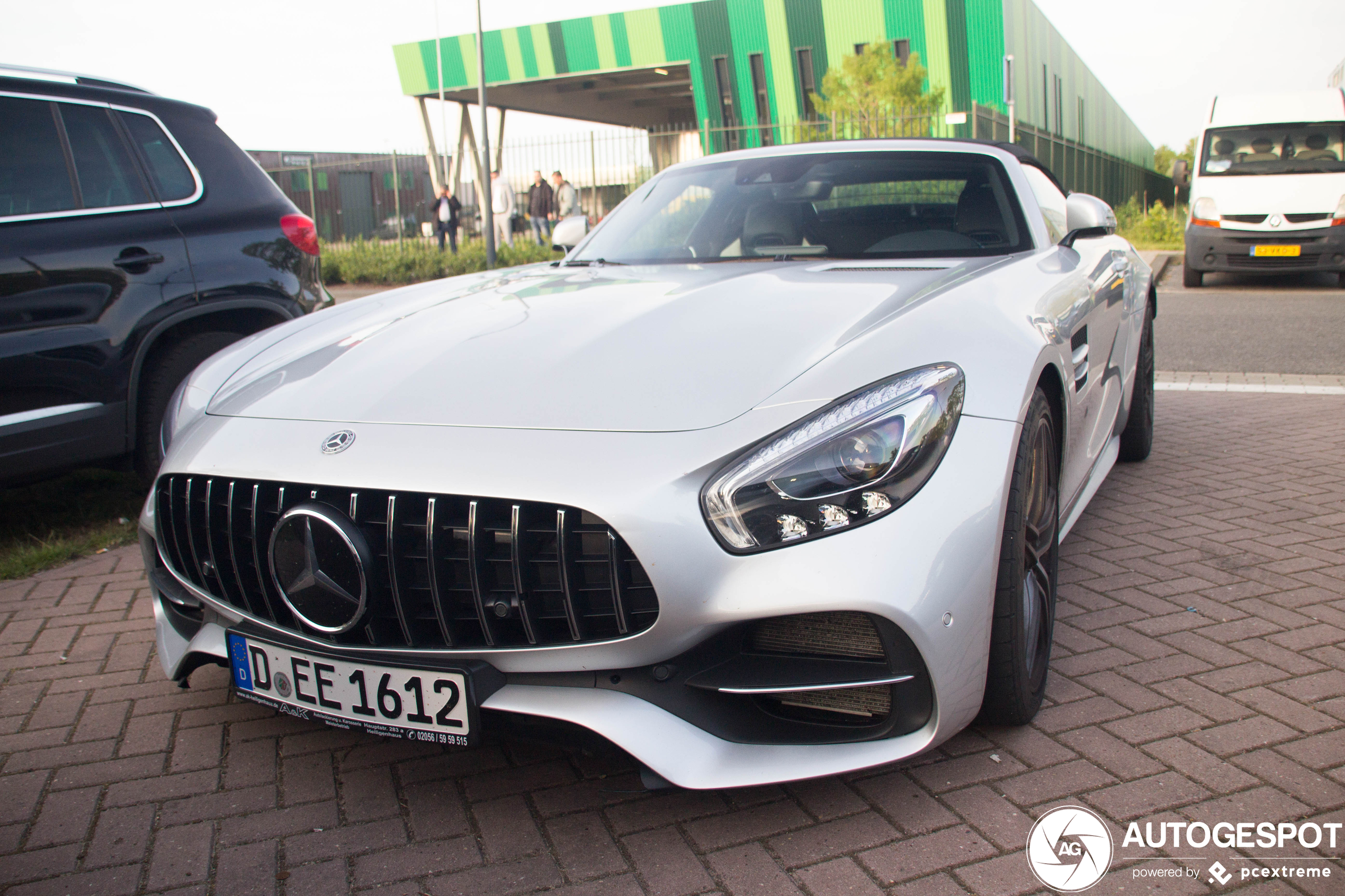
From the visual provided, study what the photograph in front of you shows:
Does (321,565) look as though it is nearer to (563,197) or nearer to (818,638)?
(818,638)

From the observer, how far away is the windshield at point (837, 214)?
329cm

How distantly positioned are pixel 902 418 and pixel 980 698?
571 millimetres

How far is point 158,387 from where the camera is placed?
13.2 ft

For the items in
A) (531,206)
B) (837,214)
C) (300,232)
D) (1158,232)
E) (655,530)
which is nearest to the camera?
(655,530)

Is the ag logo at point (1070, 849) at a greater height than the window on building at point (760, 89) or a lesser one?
lesser

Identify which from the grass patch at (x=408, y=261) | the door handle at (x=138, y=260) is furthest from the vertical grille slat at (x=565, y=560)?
the grass patch at (x=408, y=261)

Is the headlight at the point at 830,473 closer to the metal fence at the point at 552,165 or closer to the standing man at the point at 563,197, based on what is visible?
the metal fence at the point at 552,165

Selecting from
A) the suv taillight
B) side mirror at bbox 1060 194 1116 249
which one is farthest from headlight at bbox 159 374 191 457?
side mirror at bbox 1060 194 1116 249

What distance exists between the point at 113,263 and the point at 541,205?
1507 centimetres

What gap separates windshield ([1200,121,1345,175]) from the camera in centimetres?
1200

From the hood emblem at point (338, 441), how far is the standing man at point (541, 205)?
54.6 feet

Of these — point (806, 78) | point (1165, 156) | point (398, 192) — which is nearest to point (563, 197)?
point (398, 192)

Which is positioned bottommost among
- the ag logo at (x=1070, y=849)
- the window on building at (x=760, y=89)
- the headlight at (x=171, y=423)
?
the ag logo at (x=1070, y=849)

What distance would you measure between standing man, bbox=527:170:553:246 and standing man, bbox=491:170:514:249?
379mm
